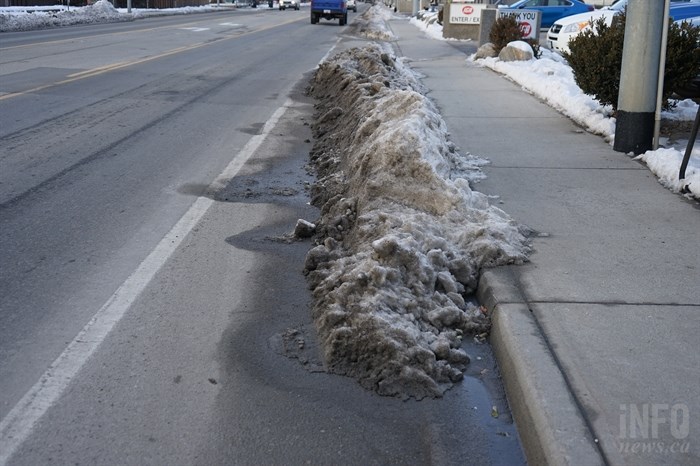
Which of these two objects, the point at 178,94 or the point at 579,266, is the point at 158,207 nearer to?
the point at 579,266

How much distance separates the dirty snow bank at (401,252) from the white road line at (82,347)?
115 centimetres

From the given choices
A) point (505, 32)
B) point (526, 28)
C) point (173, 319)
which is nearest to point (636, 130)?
point (173, 319)

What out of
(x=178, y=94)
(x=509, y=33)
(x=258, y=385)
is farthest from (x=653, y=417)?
(x=509, y=33)

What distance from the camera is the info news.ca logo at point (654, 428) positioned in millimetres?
3611

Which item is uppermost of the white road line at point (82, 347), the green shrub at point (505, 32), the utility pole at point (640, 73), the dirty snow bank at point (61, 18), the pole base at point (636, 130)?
the dirty snow bank at point (61, 18)

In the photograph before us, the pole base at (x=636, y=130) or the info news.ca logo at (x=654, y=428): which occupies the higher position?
the pole base at (x=636, y=130)

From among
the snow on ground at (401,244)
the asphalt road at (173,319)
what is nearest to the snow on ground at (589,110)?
the snow on ground at (401,244)

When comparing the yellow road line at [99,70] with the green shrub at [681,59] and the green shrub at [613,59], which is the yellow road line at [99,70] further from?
the green shrub at [681,59]

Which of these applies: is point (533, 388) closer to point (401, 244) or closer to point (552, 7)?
point (401, 244)

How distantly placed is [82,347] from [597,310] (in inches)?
118

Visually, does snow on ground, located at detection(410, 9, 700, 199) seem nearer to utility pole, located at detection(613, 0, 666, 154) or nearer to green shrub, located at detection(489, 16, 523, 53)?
utility pole, located at detection(613, 0, 666, 154)

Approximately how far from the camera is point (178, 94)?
14867 mm

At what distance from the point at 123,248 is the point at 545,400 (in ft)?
12.2

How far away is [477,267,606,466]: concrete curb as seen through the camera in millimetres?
3592
